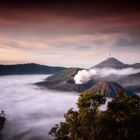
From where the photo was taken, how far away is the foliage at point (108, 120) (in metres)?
9.67

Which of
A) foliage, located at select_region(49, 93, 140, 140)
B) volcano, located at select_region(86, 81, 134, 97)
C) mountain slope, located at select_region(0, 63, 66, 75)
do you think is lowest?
volcano, located at select_region(86, 81, 134, 97)

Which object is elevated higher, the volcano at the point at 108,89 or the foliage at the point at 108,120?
the foliage at the point at 108,120

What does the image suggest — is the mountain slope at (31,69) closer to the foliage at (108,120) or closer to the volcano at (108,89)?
the volcano at (108,89)

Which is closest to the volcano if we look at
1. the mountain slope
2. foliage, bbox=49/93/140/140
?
the mountain slope

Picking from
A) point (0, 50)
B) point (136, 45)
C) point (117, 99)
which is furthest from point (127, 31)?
point (0, 50)

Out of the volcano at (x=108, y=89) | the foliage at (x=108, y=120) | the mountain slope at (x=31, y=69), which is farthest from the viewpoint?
the volcano at (x=108, y=89)

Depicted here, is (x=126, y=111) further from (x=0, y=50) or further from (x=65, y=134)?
(x=0, y=50)

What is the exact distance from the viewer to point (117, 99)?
10047mm

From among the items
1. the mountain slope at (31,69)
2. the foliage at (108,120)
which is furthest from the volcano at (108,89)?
the foliage at (108,120)

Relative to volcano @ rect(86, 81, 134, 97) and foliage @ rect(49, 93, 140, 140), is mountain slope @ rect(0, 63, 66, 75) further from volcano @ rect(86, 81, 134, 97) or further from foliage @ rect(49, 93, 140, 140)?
foliage @ rect(49, 93, 140, 140)

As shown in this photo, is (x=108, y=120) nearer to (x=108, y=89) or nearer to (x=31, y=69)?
(x=108, y=89)

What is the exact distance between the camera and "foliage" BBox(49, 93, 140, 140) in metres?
9.67

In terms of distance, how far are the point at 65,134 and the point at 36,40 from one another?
631 cm

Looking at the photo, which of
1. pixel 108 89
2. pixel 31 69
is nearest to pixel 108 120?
pixel 108 89
